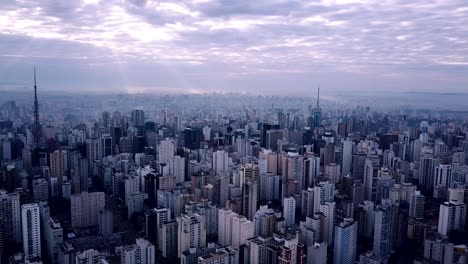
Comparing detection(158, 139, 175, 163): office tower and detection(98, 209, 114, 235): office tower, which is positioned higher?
detection(158, 139, 175, 163): office tower

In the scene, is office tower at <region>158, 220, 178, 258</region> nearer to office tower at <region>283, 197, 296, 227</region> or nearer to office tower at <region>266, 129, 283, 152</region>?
office tower at <region>283, 197, 296, 227</region>

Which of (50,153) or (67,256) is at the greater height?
(50,153)

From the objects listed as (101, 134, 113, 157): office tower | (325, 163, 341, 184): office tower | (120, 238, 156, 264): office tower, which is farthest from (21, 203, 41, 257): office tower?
(325, 163, 341, 184): office tower

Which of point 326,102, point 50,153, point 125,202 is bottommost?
point 125,202

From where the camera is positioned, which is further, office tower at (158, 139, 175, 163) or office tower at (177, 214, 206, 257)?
office tower at (158, 139, 175, 163)

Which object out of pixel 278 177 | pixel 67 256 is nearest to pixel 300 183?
pixel 278 177

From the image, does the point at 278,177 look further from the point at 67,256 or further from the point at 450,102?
the point at 67,256

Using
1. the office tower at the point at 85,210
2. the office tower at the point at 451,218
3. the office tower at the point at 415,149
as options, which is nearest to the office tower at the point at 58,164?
the office tower at the point at 85,210
